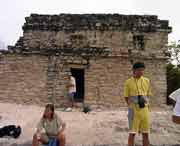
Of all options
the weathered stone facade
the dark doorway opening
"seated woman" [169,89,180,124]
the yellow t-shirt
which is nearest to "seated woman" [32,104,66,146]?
the yellow t-shirt

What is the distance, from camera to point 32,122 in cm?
1174

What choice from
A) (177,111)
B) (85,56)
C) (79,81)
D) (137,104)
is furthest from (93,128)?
(79,81)

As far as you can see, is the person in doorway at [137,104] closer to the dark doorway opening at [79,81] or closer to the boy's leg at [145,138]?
the boy's leg at [145,138]

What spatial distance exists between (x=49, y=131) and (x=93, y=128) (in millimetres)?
3050

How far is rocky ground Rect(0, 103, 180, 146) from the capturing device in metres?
9.18

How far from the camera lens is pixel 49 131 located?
7781 millimetres

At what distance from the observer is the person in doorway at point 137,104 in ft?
24.7

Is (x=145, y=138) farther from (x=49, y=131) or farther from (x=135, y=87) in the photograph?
(x=49, y=131)

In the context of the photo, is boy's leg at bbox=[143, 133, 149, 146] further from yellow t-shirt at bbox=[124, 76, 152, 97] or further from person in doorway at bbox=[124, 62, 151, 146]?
yellow t-shirt at bbox=[124, 76, 152, 97]

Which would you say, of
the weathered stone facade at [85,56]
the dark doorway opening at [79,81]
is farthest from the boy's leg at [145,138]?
the dark doorway opening at [79,81]

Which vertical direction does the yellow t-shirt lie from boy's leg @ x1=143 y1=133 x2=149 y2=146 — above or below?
above

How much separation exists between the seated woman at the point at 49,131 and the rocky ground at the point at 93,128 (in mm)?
1309

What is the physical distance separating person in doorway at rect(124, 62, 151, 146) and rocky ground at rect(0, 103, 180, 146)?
54.4 inches

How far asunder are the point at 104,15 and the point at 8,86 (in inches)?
219
